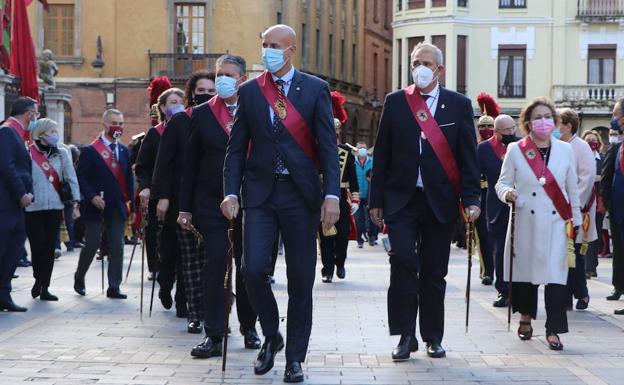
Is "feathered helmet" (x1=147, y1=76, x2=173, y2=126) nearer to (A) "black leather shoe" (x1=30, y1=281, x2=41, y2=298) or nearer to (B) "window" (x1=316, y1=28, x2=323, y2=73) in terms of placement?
(A) "black leather shoe" (x1=30, y1=281, x2=41, y2=298)

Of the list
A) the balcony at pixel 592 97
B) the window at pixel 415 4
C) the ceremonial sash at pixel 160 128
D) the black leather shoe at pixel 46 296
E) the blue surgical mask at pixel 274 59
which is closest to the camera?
the blue surgical mask at pixel 274 59

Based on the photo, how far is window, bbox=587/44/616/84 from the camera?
58.5 m

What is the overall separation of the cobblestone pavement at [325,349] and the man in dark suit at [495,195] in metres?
0.38

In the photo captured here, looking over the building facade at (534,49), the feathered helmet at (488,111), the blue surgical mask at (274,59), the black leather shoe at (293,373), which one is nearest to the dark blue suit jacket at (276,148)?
the blue surgical mask at (274,59)

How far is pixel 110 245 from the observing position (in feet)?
46.8

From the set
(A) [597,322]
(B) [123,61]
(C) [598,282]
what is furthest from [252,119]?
(B) [123,61]

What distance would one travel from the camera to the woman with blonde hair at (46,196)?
45.3 ft

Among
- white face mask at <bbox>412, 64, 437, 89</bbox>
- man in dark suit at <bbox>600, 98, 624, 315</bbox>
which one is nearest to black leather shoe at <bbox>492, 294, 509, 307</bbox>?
man in dark suit at <bbox>600, 98, 624, 315</bbox>

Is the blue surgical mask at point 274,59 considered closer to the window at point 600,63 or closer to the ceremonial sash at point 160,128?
the ceremonial sash at point 160,128

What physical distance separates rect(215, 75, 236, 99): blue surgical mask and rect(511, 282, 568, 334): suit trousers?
2787mm

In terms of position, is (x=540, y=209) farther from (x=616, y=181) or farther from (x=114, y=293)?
(x=114, y=293)

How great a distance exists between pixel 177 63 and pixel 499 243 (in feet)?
121

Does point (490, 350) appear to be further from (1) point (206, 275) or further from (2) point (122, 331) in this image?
(2) point (122, 331)

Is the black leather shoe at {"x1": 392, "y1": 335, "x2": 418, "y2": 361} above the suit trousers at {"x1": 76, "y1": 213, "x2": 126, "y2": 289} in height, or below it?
below
